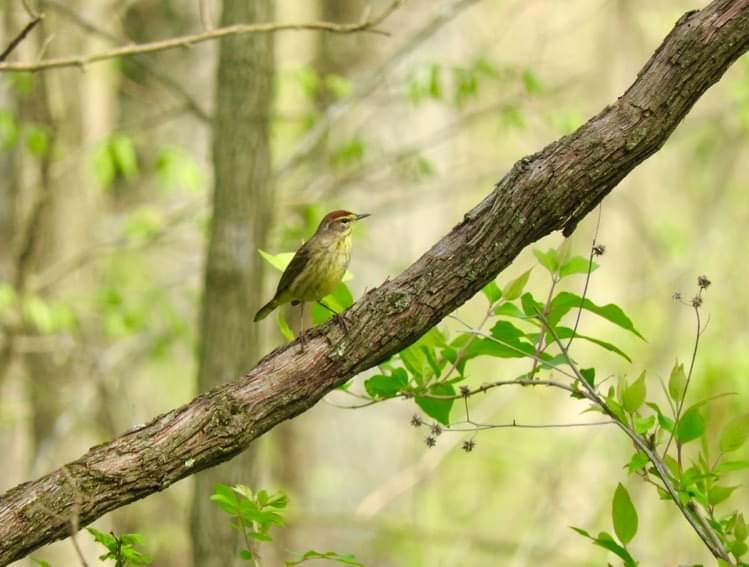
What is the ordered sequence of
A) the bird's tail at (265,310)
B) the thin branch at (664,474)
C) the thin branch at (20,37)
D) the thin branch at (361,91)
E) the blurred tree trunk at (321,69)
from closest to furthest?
the thin branch at (664,474) → the thin branch at (20,37) → the bird's tail at (265,310) → the thin branch at (361,91) → the blurred tree trunk at (321,69)

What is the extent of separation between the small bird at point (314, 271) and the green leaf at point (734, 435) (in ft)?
6.62

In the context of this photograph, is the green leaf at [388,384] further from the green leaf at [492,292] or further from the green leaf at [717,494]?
the green leaf at [717,494]

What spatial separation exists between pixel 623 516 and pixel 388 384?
0.65 metres

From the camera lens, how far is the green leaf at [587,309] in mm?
2463

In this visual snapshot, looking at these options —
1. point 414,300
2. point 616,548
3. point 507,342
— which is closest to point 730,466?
point 616,548

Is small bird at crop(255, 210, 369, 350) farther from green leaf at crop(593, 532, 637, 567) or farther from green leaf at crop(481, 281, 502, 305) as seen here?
green leaf at crop(593, 532, 637, 567)

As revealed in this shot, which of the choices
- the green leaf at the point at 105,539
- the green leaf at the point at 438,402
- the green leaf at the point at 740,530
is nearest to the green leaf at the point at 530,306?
the green leaf at the point at 438,402

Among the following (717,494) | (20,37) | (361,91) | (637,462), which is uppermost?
(361,91)

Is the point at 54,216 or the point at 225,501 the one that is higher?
the point at 54,216

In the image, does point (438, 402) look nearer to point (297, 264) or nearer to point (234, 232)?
point (297, 264)

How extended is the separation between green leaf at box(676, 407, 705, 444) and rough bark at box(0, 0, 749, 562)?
535mm

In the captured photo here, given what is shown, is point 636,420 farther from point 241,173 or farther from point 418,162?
point 418,162

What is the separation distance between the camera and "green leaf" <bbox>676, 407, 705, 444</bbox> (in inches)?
93.9

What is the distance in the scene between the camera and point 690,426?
2.39 m
